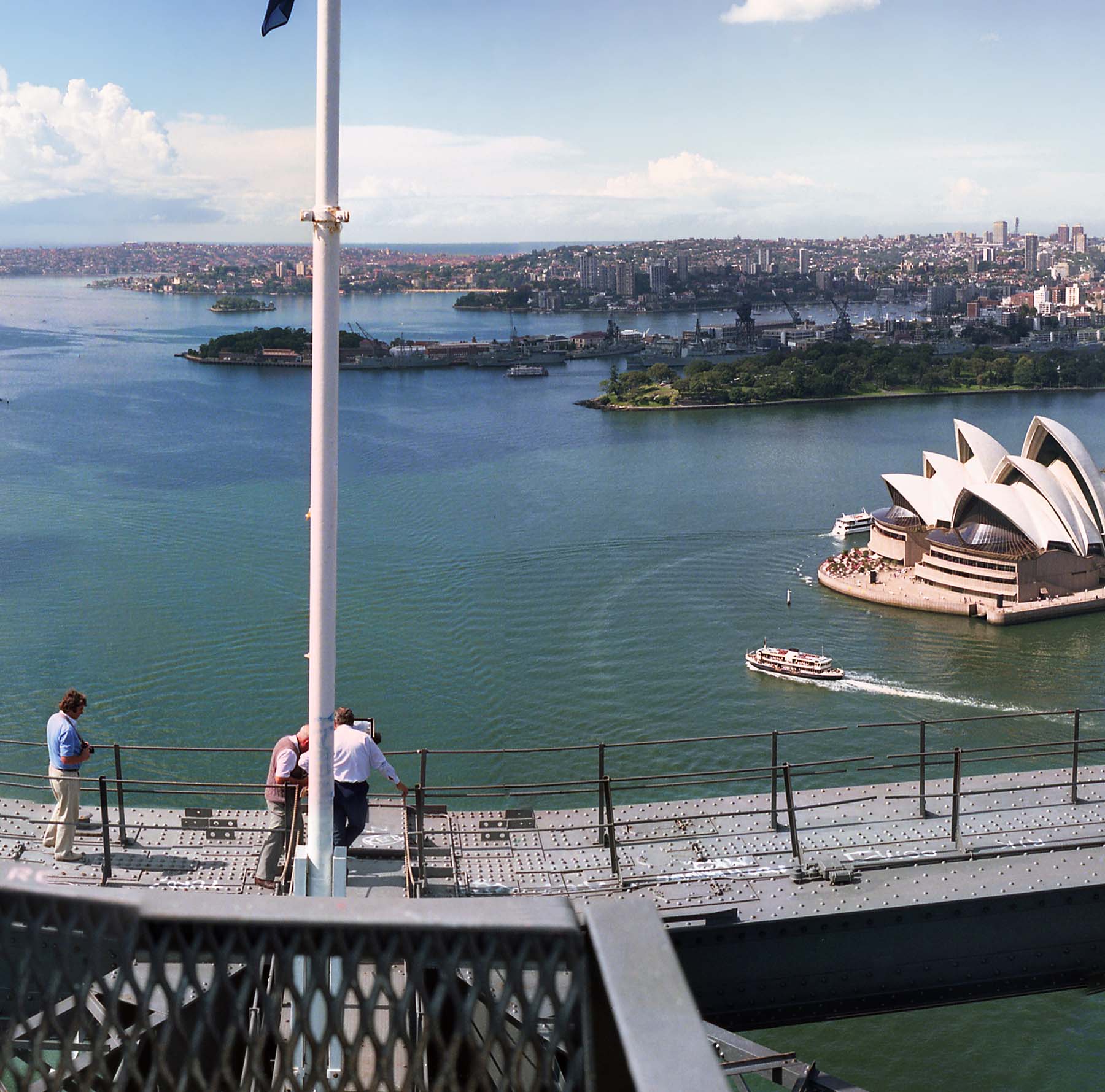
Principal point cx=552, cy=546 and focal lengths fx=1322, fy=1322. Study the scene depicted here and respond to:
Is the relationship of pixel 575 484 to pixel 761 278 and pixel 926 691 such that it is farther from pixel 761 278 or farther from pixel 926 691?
pixel 761 278

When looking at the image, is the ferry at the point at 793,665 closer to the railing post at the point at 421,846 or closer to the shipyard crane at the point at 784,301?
the railing post at the point at 421,846

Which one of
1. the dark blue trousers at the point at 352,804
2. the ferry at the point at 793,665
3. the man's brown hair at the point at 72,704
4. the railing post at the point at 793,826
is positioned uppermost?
the man's brown hair at the point at 72,704

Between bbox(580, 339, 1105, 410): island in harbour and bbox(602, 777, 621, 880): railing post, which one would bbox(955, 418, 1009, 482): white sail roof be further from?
bbox(580, 339, 1105, 410): island in harbour

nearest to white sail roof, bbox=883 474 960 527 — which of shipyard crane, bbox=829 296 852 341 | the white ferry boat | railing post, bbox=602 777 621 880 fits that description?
the white ferry boat

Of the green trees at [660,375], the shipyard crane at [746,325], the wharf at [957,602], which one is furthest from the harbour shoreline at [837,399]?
the wharf at [957,602]

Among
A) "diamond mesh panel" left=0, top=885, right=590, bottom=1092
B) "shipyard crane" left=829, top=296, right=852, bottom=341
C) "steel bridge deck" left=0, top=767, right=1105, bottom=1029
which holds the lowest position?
"steel bridge deck" left=0, top=767, right=1105, bottom=1029

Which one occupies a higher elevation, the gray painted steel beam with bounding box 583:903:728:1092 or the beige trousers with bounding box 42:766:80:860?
the gray painted steel beam with bounding box 583:903:728:1092

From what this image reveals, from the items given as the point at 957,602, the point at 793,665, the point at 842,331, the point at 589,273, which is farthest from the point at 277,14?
the point at 589,273
